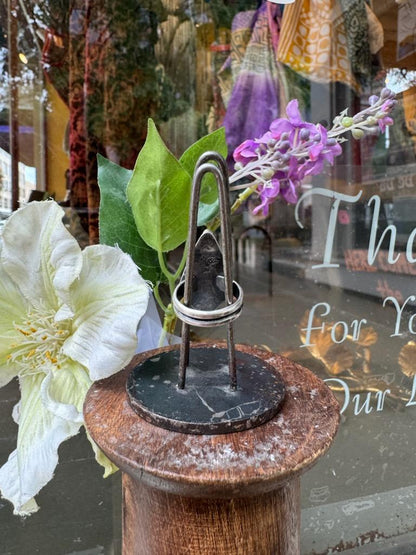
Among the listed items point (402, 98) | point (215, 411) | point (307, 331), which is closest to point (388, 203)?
point (402, 98)

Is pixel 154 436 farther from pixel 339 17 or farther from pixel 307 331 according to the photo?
pixel 339 17

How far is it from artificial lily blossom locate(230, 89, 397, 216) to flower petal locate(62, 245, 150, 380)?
0.18m

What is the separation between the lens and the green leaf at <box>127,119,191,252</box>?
0.41 metres

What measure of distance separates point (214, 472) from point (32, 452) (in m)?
0.21

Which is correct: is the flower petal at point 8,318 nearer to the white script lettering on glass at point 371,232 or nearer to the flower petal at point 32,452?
the flower petal at point 32,452

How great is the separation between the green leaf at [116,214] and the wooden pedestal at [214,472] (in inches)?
6.1

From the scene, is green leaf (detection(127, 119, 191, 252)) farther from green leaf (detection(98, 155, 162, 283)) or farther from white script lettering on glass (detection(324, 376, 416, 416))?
white script lettering on glass (detection(324, 376, 416, 416))

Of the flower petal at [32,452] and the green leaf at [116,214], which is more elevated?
the green leaf at [116,214]

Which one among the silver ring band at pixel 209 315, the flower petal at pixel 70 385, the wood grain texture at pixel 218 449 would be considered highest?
the silver ring band at pixel 209 315

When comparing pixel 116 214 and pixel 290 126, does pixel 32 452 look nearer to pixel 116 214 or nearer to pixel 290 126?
pixel 116 214

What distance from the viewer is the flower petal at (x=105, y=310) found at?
0.39 metres

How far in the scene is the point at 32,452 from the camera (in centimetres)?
41

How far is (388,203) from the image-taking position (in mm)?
1308

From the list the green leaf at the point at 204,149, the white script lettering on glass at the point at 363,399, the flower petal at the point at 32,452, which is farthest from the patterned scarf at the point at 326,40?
the flower petal at the point at 32,452
